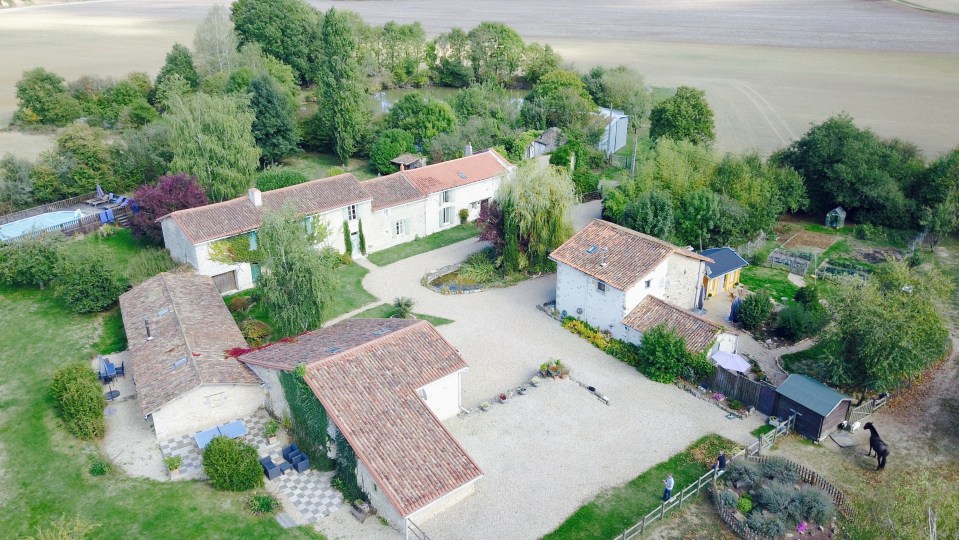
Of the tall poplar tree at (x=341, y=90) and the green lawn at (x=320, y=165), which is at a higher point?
the tall poplar tree at (x=341, y=90)

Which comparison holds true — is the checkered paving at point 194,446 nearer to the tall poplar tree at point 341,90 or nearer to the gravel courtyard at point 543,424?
the gravel courtyard at point 543,424

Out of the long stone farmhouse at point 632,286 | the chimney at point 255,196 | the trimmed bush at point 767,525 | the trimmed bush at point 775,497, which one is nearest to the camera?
the trimmed bush at point 767,525

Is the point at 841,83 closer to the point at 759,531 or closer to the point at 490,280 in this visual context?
the point at 490,280

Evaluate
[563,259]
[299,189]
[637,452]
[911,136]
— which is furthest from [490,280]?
[911,136]

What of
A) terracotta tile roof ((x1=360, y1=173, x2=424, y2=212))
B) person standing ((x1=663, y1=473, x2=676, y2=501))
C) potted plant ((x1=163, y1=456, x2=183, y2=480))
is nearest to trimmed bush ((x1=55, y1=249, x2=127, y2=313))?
potted plant ((x1=163, y1=456, x2=183, y2=480))

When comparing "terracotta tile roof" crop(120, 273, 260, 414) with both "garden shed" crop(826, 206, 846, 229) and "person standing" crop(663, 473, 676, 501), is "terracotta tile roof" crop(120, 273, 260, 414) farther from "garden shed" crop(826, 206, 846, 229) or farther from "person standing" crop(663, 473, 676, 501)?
"garden shed" crop(826, 206, 846, 229)

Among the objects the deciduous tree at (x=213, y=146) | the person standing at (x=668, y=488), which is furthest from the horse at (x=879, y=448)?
the deciduous tree at (x=213, y=146)

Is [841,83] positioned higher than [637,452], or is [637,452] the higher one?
[841,83]
